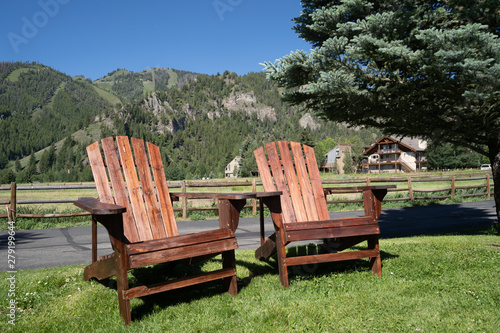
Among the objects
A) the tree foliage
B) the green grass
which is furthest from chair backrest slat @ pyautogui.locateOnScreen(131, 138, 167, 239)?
the tree foliage

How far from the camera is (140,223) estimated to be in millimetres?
3549

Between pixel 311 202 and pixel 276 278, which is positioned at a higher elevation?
pixel 311 202

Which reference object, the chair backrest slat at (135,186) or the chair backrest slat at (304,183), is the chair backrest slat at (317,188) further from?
the chair backrest slat at (135,186)

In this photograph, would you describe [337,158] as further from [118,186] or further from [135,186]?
[118,186]

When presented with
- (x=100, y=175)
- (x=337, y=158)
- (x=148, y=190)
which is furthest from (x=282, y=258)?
(x=337, y=158)

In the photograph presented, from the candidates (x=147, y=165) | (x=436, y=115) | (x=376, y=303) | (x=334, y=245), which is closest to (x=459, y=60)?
(x=436, y=115)

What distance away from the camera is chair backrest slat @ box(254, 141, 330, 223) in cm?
401

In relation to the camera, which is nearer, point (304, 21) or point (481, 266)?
point (481, 266)

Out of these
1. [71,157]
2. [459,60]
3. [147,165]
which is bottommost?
[147,165]

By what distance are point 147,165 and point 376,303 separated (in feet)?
9.14

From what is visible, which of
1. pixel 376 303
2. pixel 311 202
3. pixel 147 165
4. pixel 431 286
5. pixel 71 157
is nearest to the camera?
pixel 376 303

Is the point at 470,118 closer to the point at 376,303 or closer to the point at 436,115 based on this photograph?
the point at 436,115

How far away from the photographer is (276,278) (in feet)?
11.8

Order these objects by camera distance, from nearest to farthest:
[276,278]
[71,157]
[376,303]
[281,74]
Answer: [376,303], [276,278], [281,74], [71,157]
